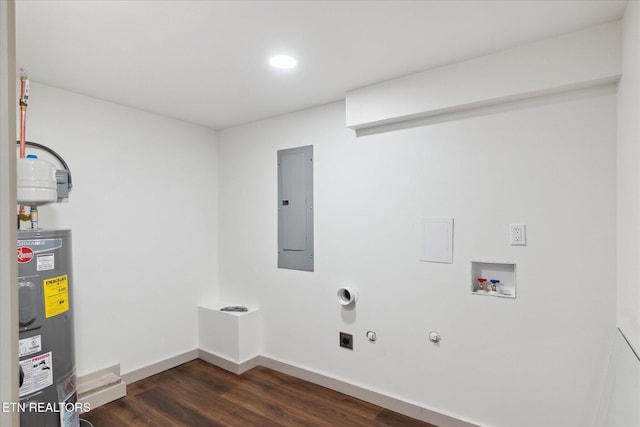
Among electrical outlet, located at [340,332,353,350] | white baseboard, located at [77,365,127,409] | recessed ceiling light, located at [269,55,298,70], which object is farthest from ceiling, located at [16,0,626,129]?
white baseboard, located at [77,365,127,409]

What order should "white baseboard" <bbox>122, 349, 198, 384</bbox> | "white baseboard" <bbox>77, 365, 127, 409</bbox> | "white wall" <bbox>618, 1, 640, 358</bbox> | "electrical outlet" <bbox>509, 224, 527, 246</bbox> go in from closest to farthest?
"white wall" <bbox>618, 1, 640, 358</bbox> < "electrical outlet" <bbox>509, 224, 527, 246</bbox> < "white baseboard" <bbox>77, 365, 127, 409</bbox> < "white baseboard" <bbox>122, 349, 198, 384</bbox>

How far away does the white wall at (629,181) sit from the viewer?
56.9 inches

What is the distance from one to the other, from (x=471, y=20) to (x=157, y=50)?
175 cm

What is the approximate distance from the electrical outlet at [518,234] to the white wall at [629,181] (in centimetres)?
43

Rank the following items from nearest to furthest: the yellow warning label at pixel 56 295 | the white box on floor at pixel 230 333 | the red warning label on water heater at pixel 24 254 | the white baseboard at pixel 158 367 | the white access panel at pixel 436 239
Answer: the red warning label on water heater at pixel 24 254
the yellow warning label at pixel 56 295
the white access panel at pixel 436 239
the white baseboard at pixel 158 367
the white box on floor at pixel 230 333

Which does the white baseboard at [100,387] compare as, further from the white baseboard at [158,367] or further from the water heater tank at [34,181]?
the water heater tank at [34,181]

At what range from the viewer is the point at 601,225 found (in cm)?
186

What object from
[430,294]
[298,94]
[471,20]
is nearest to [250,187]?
[298,94]

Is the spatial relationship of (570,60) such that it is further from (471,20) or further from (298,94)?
(298,94)

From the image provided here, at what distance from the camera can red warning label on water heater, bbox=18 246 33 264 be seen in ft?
6.00

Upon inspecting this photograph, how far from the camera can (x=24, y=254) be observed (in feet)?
6.06

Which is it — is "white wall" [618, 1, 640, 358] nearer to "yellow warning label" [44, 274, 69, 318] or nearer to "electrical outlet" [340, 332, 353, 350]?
"electrical outlet" [340, 332, 353, 350]

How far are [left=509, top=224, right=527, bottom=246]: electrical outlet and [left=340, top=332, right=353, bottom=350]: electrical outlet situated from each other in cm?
143

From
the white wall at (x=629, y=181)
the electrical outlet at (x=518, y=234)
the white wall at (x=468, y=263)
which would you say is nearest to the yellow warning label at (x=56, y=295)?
the white wall at (x=468, y=263)
